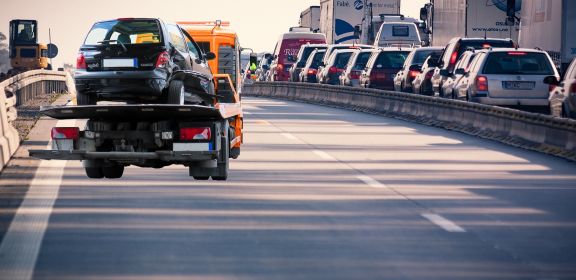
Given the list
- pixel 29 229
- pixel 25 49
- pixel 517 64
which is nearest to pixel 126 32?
pixel 29 229

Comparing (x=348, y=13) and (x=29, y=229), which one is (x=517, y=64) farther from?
(x=348, y=13)

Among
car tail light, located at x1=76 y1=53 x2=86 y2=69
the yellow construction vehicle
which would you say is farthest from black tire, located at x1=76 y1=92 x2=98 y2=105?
the yellow construction vehicle

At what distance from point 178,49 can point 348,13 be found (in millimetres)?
50906

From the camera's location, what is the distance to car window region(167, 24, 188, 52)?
1873cm

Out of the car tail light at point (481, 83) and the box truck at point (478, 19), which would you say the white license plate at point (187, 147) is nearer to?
the car tail light at point (481, 83)

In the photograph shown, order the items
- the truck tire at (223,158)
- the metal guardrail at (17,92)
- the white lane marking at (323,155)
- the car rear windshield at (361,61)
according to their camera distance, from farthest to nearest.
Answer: the car rear windshield at (361,61)
the white lane marking at (323,155)
the metal guardrail at (17,92)
the truck tire at (223,158)

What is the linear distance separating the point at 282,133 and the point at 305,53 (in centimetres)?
3419

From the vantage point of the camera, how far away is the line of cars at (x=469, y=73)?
102 feet

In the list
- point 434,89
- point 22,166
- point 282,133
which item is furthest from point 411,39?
point 22,166

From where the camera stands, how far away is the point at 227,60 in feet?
92.0

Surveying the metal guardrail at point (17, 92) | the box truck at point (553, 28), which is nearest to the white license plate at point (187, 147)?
the metal guardrail at point (17, 92)

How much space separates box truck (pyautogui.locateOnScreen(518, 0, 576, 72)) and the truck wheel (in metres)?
15.8

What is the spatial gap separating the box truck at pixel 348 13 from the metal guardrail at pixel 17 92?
16.9m

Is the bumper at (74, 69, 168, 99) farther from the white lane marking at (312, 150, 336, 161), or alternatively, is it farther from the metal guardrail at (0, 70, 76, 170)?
the white lane marking at (312, 150, 336, 161)
